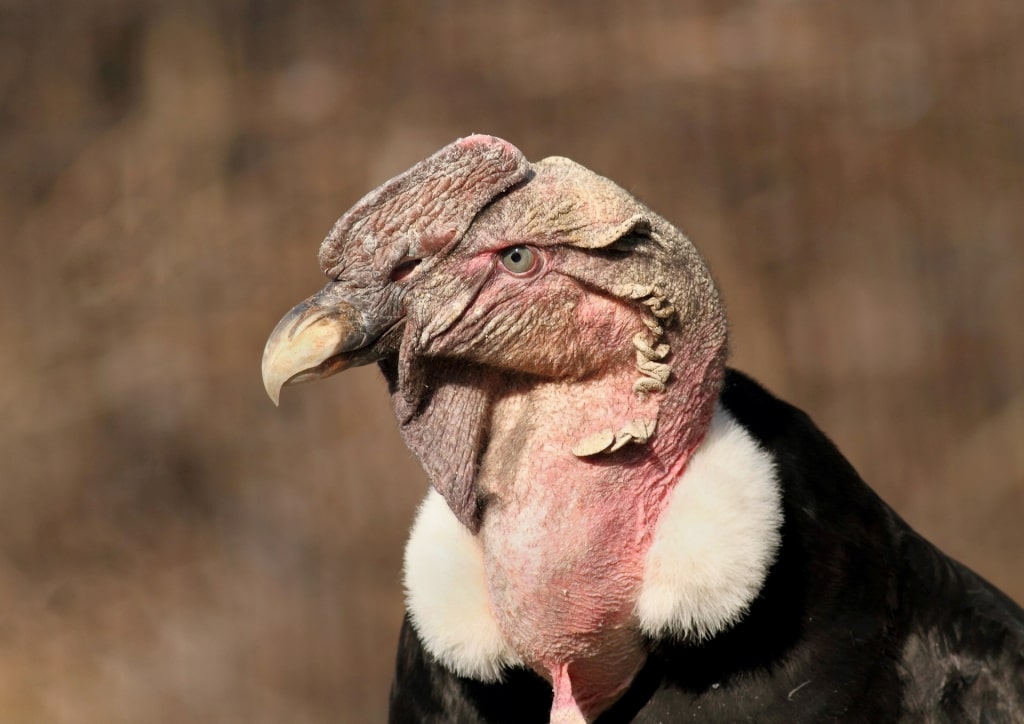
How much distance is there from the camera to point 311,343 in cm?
304

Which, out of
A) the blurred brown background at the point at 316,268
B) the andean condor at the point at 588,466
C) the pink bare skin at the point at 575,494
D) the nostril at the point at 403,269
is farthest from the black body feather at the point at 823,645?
the blurred brown background at the point at 316,268

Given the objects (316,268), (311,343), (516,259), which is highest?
(516,259)

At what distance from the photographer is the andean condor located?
10.1 ft

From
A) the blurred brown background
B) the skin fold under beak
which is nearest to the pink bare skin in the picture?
the skin fold under beak

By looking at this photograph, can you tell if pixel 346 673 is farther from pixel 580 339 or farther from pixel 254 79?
pixel 580 339

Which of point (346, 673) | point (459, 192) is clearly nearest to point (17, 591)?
point (346, 673)

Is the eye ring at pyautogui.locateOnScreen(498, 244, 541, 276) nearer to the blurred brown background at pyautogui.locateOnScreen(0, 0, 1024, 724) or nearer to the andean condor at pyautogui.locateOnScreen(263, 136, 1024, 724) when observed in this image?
the andean condor at pyautogui.locateOnScreen(263, 136, 1024, 724)

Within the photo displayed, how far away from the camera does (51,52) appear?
8.70 meters

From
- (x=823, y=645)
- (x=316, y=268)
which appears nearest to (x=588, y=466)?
(x=823, y=645)

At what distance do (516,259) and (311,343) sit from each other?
47cm

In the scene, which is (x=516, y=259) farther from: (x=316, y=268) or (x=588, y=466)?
(x=316, y=268)

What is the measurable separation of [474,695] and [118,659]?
4.98m

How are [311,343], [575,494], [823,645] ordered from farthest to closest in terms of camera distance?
[823,645], [575,494], [311,343]

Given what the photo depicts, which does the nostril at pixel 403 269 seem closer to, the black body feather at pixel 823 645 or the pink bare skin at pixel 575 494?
the pink bare skin at pixel 575 494
